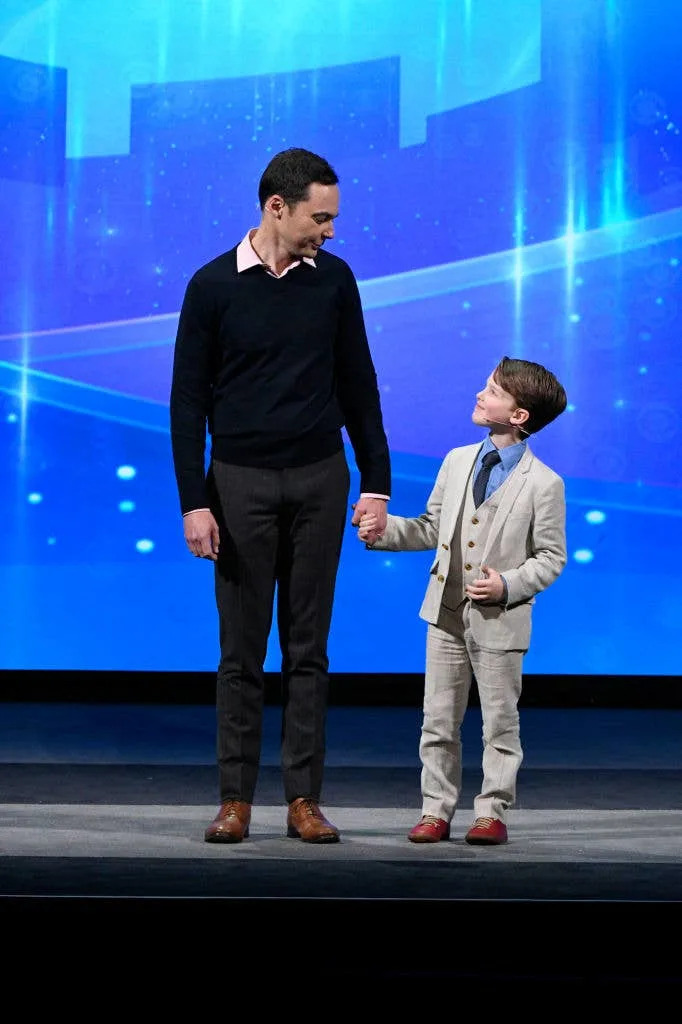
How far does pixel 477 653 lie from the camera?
3.32 metres

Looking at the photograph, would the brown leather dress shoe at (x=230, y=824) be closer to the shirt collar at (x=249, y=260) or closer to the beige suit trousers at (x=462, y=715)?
the beige suit trousers at (x=462, y=715)

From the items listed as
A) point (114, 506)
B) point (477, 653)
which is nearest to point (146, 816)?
point (477, 653)

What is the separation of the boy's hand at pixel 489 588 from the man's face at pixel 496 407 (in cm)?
31

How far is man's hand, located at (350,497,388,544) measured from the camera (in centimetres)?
328

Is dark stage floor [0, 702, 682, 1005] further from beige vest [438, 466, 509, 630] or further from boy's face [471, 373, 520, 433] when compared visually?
boy's face [471, 373, 520, 433]

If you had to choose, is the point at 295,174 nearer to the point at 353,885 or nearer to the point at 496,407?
the point at 496,407

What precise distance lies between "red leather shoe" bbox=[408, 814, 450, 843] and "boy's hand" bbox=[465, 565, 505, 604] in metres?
0.42

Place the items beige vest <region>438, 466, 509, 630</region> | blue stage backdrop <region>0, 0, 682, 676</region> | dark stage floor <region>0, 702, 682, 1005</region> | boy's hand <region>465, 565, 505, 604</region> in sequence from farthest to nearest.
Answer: blue stage backdrop <region>0, 0, 682, 676</region> → beige vest <region>438, 466, 509, 630</region> → boy's hand <region>465, 565, 505, 604</region> → dark stage floor <region>0, 702, 682, 1005</region>

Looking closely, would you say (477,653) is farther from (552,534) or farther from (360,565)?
(360,565)

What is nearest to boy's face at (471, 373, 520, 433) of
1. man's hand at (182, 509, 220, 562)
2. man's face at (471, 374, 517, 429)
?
man's face at (471, 374, 517, 429)

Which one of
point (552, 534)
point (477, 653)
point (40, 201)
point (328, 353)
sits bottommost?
point (477, 653)

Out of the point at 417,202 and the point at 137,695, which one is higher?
the point at 417,202

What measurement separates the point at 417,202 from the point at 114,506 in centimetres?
140

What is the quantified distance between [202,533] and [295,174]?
0.67 meters
